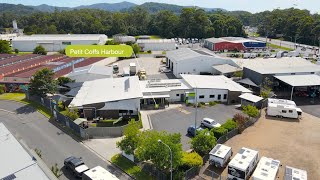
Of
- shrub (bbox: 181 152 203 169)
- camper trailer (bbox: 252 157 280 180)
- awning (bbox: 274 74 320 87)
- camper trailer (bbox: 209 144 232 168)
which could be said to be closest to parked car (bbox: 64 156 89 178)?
shrub (bbox: 181 152 203 169)

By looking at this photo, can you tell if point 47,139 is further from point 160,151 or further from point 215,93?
point 215,93

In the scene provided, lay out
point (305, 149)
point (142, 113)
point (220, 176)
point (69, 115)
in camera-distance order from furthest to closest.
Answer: point (142, 113) → point (69, 115) → point (305, 149) → point (220, 176)

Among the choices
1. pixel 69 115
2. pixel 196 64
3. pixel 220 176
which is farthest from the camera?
pixel 196 64

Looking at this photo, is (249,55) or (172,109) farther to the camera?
(249,55)

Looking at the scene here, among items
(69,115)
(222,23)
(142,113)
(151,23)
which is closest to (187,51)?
(142,113)

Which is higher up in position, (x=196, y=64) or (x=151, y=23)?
(x=151, y=23)

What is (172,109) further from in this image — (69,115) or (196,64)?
(196,64)

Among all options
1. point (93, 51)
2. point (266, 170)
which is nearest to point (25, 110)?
point (93, 51)
